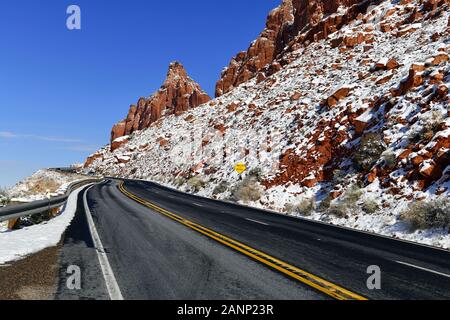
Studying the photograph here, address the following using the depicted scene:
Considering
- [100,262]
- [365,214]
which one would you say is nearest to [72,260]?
[100,262]

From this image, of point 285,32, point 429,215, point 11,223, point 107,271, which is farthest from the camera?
point 285,32

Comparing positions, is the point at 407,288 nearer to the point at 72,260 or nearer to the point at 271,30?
the point at 72,260

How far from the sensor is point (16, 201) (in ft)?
45.1

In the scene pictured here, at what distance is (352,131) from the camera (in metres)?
24.5

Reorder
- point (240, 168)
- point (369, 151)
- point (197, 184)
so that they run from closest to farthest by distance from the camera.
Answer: point (369, 151) < point (240, 168) < point (197, 184)

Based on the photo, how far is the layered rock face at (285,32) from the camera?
171 feet

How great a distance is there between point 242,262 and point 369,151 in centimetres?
1496

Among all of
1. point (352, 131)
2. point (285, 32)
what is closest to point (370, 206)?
point (352, 131)

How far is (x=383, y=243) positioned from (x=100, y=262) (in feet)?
26.8

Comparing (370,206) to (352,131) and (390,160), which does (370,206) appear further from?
(352,131)

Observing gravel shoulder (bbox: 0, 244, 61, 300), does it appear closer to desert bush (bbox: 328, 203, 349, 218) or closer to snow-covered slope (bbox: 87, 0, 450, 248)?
snow-covered slope (bbox: 87, 0, 450, 248)

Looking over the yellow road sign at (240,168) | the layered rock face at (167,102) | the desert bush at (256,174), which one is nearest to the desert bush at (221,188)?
the yellow road sign at (240,168)

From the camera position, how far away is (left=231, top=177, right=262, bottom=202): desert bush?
25.0 metres
